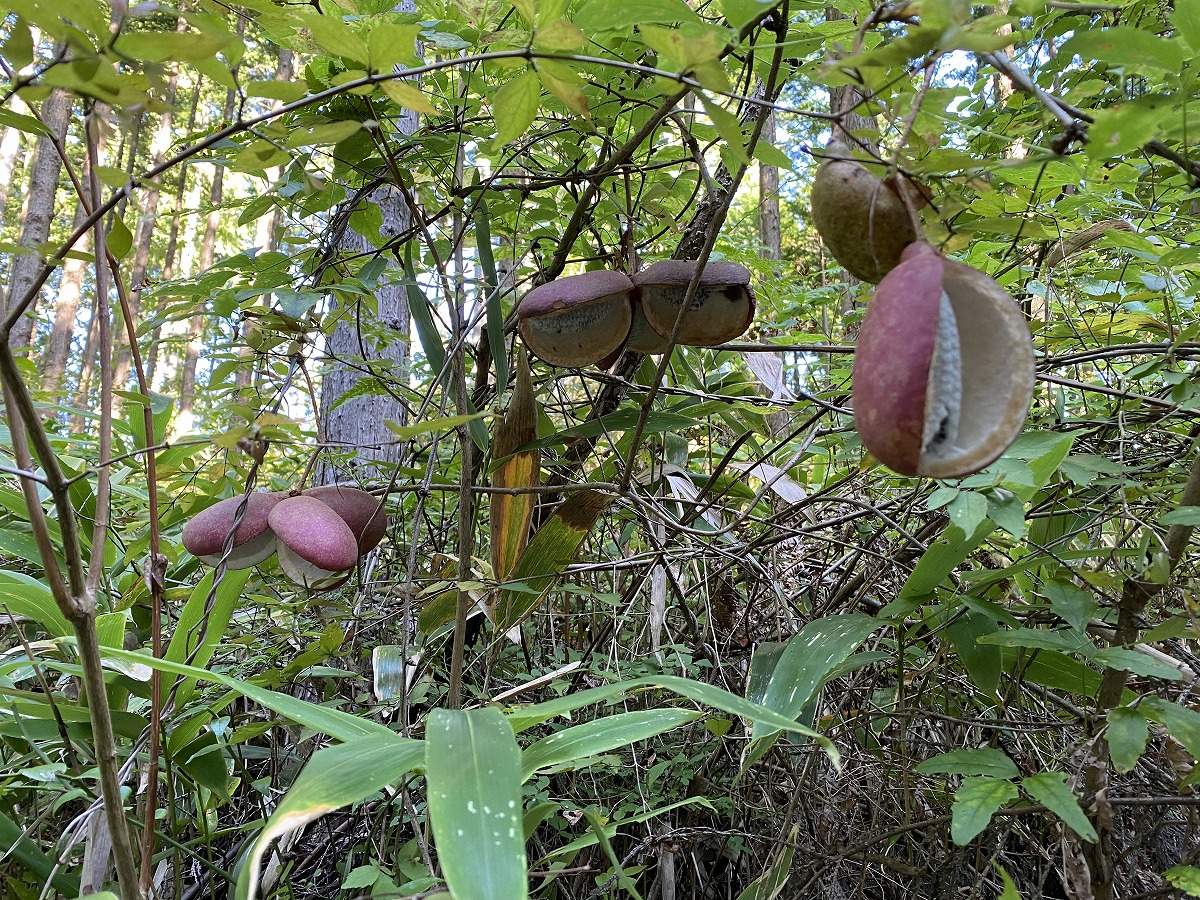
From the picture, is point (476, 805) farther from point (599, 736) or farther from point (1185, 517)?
point (1185, 517)

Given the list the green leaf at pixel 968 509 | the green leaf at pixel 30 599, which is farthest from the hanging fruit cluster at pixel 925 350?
the green leaf at pixel 30 599

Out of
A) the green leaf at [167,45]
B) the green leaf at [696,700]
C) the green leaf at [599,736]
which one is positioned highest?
the green leaf at [167,45]

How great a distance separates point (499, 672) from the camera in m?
1.72

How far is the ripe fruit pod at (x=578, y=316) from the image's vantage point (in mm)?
1082

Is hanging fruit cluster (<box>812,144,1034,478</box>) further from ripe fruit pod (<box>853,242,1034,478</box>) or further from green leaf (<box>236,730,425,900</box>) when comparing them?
green leaf (<box>236,730,425,900</box>)

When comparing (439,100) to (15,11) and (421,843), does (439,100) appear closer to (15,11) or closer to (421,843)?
(15,11)

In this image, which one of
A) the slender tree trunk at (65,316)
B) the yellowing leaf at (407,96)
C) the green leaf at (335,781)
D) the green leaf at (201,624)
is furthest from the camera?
the slender tree trunk at (65,316)

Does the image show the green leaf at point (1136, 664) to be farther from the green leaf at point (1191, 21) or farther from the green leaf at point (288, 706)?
the green leaf at point (288, 706)

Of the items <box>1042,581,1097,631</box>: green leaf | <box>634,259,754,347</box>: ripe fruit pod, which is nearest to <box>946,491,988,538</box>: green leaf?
<box>1042,581,1097,631</box>: green leaf

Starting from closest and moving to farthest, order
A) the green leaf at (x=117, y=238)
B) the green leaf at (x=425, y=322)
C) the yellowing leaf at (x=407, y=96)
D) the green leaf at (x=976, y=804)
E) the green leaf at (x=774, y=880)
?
the yellowing leaf at (x=407, y=96) < the green leaf at (x=976, y=804) < the green leaf at (x=117, y=238) < the green leaf at (x=774, y=880) < the green leaf at (x=425, y=322)

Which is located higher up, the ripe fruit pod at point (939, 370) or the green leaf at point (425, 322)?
the green leaf at point (425, 322)

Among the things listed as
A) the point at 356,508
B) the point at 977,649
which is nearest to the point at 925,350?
the point at 977,649

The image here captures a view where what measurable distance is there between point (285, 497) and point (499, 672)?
29.1 inches

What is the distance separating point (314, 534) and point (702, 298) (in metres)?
0.67
